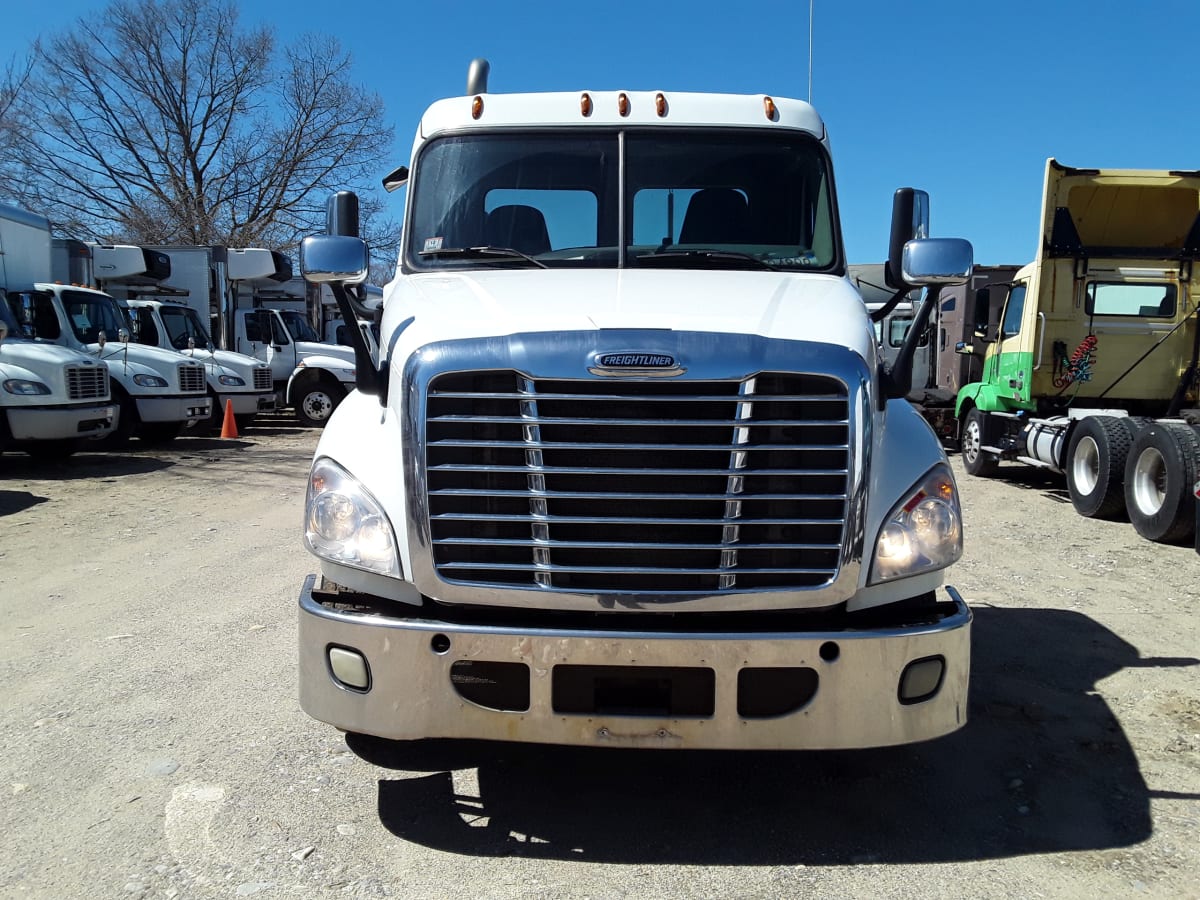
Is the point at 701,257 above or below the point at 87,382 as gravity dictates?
Answer: above

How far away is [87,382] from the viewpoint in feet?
40.0

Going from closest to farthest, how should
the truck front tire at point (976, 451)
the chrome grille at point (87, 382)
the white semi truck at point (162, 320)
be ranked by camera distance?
the chrome grille at point (87, 382), the truck front tire at point (976, 451), the white semi truck at point (162, 320)

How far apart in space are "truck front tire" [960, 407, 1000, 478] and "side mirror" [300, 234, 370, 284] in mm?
A: 11214

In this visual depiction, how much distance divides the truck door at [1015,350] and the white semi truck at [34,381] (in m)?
11.5

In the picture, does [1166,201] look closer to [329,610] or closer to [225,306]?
[329,610]

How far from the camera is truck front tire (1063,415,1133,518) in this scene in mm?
9453

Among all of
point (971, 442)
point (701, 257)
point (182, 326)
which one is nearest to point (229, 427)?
point (182, 326)

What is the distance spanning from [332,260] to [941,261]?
2.35 meters

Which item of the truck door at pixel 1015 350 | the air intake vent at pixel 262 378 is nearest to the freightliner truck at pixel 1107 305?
the truck door at pixel 1015 350

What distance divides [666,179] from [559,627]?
91.3 inches

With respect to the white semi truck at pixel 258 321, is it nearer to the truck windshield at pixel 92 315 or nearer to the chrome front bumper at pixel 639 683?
the truck windshield at pixel 92 315

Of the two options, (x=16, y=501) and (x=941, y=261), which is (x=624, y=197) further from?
(x=16, y=501)

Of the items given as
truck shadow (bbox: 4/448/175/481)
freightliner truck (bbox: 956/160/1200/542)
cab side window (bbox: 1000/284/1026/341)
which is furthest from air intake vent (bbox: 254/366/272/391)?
freightliner truck (bbox: 956/160/1200/542)

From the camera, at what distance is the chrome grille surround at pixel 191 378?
48.3 feet
